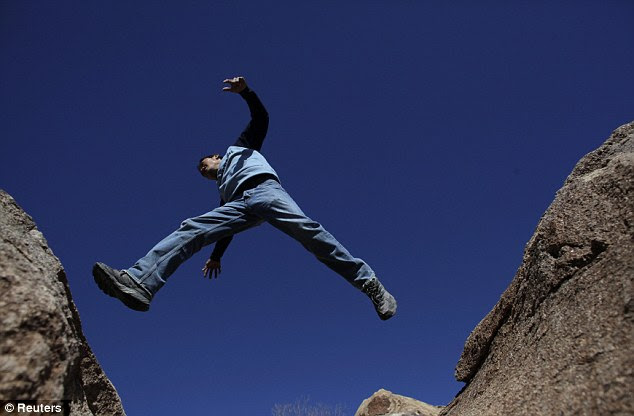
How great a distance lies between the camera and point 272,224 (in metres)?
4.77

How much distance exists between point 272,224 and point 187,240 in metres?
0.83

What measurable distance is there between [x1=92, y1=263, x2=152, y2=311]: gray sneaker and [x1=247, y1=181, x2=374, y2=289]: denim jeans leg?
133 centimetres

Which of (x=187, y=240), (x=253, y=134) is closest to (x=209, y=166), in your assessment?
(x=253, y=134)

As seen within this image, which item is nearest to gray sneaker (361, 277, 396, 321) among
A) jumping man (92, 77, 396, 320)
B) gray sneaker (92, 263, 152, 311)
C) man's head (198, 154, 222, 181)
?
jumping man (92, 77, 396, 320)

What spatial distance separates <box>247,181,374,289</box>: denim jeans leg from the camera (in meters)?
4.62

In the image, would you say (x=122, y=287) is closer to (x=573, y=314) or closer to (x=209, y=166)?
(x=209, y=166)

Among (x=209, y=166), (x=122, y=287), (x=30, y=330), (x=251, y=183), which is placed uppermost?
(x=209, y=166)

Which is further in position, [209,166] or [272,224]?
[209,166]

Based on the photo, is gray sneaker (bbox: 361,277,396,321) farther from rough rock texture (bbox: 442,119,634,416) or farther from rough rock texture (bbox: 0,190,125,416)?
rough rock texture (bbox: 0,190,125,416)

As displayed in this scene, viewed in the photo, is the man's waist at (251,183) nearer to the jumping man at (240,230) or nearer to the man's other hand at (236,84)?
the jumping man at (240,230)

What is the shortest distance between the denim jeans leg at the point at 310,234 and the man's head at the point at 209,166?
3.21 ft

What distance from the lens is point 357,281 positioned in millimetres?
4637

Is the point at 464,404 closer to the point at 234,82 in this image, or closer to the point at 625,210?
the point at 625,210

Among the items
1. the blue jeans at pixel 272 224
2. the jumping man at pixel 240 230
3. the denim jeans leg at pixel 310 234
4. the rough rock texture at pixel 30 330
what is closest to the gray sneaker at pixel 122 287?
the jumping man at pixel 240 230
